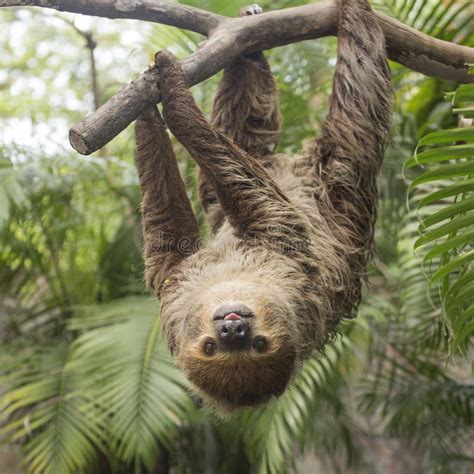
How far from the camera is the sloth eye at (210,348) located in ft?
11.5

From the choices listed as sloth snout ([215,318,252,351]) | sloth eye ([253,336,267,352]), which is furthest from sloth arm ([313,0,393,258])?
sloth snout ([215,318,252,351])

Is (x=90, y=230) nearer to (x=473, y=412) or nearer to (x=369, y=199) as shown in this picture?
(x=369, y=199)

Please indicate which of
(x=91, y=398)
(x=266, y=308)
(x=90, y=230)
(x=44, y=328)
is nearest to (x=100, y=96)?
(x=90, y=230)

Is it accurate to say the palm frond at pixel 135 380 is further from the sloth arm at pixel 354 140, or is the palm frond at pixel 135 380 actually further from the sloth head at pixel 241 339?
the sloth arm at pixel 354 140

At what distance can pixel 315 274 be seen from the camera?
388 centimetres

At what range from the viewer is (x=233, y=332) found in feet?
10.8

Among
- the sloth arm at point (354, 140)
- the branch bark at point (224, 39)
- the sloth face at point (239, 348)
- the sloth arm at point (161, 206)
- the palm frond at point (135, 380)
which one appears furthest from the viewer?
the palm frond at point (135, 380)

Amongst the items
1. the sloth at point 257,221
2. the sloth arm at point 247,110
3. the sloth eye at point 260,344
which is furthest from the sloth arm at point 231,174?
the sloth arm at point 247,110

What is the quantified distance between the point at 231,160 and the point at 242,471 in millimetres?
4990

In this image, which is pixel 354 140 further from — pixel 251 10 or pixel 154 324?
pixel 154 324

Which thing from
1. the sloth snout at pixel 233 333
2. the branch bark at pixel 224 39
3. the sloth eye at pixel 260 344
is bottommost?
the sloth eye at pixel 260 344

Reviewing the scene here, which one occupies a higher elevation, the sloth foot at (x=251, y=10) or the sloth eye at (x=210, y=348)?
the sloth foot at (x=251, y=10)

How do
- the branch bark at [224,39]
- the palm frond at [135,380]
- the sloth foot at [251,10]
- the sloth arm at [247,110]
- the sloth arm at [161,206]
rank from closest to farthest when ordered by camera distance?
the branch bark at [224,39] < the sloth arm at [161,206] < the sloth foot at [251,10] < the sloth arm at [247,110] < the palm frond at [135,380]

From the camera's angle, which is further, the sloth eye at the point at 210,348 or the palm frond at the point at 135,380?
the palm frond at the point at 135,380
